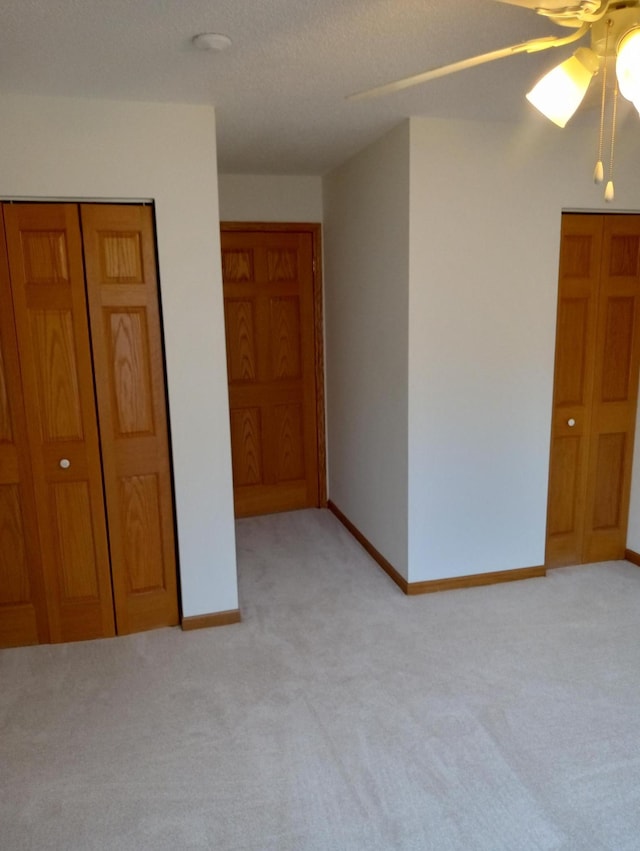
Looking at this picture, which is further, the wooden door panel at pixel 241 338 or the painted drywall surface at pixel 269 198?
the wooden door panel at pixel 241 338

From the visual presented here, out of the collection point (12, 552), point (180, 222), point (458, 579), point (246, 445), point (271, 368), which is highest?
point (180, 222)

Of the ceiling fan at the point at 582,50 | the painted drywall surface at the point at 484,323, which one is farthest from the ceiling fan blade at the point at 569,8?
the painted drywall surface at the point at 484,323

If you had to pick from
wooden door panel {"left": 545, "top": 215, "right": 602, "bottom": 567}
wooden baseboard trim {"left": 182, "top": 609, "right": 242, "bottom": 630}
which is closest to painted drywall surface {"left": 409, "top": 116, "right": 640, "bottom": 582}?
wooden door panel {"left": 545, "top": 215, "right": 602, "bottom": 567}

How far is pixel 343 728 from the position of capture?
2299 millimetres

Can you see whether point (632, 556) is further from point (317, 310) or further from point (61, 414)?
point (61, 414)

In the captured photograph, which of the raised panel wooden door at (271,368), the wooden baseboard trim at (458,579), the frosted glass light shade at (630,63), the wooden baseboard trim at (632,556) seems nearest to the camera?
the frosted glass light shade at (630,63)

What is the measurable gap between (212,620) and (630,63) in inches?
107

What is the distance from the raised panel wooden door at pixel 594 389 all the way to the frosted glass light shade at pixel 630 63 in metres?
2.09

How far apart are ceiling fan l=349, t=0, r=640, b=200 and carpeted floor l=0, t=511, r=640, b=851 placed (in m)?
1.82

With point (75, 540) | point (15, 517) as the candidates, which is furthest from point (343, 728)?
point (15, 517)

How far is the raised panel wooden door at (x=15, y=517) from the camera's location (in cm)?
268

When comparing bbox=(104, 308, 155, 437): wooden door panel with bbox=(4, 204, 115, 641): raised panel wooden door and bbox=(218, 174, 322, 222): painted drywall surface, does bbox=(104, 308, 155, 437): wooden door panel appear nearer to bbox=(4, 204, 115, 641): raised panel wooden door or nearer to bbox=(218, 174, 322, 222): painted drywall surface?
bbox=(4, 204, 115, 641): raised panel wooden door

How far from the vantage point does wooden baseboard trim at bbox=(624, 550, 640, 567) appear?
3.68 metres

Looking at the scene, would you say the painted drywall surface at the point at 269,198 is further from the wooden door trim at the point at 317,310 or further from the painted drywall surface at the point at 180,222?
the painted drywall surface at the point at 180,222
